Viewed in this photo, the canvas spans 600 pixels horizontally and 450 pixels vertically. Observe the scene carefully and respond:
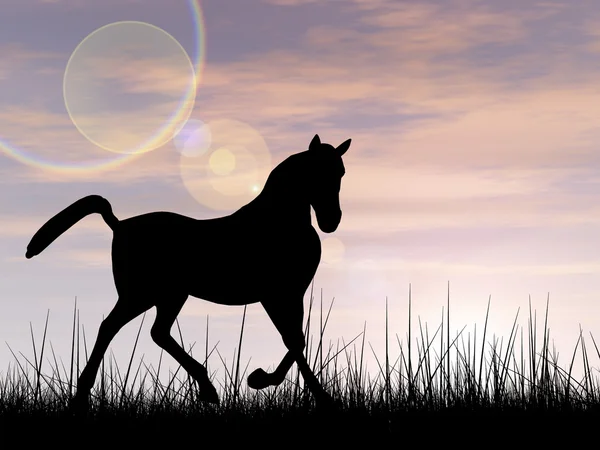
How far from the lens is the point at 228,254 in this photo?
6582 mm

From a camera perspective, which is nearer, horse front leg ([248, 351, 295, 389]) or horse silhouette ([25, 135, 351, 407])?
horse front leg ([248, 351, 295, 389])

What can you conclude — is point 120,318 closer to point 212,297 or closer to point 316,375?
point 212,297

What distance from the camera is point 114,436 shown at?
530 centimetres

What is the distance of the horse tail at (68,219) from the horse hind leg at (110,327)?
609 millimetres

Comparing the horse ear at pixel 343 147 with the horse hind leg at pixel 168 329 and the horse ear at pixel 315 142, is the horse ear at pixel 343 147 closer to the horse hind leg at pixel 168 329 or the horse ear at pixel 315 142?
the horse ear at pixel 315 142

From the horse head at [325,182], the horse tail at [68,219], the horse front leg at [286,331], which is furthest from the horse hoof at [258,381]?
the horse tail at [68,219]

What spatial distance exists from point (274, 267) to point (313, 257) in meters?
0.29

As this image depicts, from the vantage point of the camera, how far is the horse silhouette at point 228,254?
637cm

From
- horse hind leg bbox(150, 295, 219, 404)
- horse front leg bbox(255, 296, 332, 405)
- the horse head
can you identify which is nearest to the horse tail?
horse hind leg bbox(150, 295, 219, 404)

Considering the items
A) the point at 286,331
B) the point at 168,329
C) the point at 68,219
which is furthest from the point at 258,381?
the point at 68,219

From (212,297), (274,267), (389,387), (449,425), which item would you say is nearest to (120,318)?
(212,297)

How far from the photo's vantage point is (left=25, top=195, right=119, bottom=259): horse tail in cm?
668

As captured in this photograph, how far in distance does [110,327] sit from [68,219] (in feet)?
2.96

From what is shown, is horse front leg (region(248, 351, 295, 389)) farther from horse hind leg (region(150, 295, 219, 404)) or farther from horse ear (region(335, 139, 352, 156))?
horse ear (region(335, 139, 352, 156))
